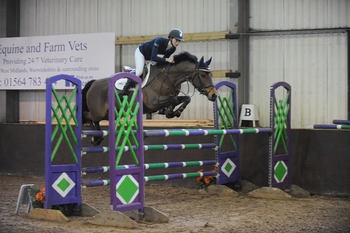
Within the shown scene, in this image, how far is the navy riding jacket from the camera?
7257mm

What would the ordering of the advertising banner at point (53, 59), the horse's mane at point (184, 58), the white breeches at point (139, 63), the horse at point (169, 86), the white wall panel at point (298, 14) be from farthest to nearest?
1. the advertising banner at point (53, 59)
2. the white wall panel at point (298, 14)
3. the white breeches at point (139, 63)
4. the horse's mane at point (184, 58)
5. the horse at point (169, 86)

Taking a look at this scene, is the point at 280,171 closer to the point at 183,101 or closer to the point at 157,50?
the point at 183,101

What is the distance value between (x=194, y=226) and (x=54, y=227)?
128 cm

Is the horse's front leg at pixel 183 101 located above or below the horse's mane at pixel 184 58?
below

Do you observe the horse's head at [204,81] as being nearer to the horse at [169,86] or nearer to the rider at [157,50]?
the horse at [169,86]

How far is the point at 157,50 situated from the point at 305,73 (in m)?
2.86

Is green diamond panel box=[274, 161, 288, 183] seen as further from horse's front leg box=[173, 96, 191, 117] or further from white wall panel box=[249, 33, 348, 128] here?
horse's front leg box=[173, 96, 191, 117]

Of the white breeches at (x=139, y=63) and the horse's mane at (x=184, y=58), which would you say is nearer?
the horse's mane at (x=184, y=58)

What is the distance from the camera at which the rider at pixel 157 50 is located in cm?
725

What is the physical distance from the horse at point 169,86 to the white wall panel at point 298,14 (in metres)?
2.34

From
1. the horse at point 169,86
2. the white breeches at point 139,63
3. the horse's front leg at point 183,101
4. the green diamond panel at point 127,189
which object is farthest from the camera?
the white breeches at point 139,63

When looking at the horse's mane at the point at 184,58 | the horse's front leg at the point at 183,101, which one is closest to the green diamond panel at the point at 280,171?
the horse's front leg at the point at 183,101

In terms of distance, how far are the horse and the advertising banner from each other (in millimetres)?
2448

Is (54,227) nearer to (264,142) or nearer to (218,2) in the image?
(264,142)
